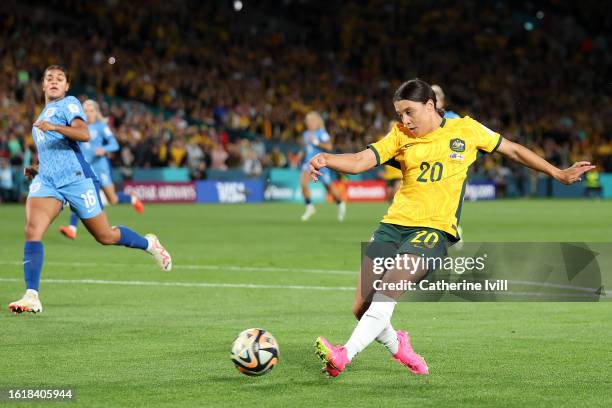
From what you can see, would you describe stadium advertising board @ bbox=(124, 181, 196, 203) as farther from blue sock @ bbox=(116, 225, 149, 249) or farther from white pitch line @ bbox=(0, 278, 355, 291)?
blue sock @ bbox=(116, 225, 149, 249)

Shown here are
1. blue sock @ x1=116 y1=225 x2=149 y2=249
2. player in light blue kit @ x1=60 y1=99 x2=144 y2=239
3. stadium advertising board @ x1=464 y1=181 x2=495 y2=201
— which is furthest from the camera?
stadium advertising board @ x1=464 y1=181 x2=495 y2=201

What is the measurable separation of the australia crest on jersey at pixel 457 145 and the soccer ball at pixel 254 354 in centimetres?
178

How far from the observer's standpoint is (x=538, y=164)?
7867 mm

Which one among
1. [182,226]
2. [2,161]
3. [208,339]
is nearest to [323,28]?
[2,161]

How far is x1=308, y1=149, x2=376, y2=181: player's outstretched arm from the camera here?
23.6 ft

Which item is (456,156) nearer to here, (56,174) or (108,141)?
(56,174)

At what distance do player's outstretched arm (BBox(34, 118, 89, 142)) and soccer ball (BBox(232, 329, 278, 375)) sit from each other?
3938 millimetres

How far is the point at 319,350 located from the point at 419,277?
2.80 ft

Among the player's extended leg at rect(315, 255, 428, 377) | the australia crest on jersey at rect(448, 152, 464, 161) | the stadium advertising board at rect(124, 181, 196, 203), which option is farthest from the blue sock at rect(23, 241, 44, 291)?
the stadium advertising board at rect(124, 181, 196, 203)

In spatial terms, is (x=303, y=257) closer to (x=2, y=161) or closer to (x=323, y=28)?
(x=2, y=161)

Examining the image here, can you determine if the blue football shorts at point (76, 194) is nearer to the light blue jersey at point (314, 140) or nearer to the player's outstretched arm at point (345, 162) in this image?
the player's outstretched arm at point (345, 162)

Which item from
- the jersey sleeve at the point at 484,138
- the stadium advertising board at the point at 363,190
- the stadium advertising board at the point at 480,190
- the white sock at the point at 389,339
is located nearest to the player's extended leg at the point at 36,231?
the white sock at the point at 389,339

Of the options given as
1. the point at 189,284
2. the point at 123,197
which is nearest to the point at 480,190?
the point at 123,197

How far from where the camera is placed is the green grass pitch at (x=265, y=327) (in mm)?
6992
